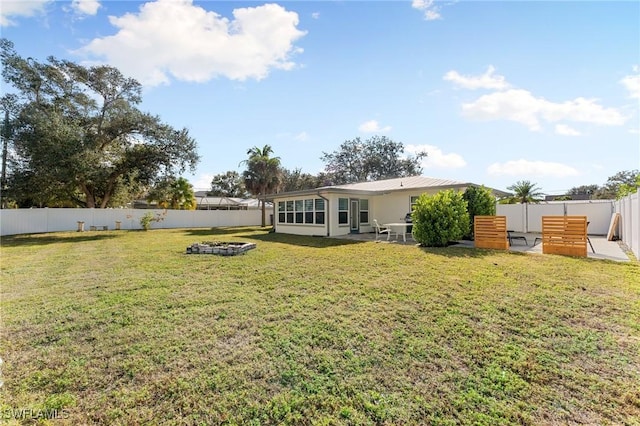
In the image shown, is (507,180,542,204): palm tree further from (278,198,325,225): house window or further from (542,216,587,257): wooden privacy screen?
(278,198,325,225): house window

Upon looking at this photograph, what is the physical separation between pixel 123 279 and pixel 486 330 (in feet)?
21.2

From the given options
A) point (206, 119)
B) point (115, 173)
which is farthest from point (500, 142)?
point (115, 173)

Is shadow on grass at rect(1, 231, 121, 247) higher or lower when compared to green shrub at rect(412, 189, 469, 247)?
lower

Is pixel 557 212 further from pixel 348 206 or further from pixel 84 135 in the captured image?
pixel 84 135

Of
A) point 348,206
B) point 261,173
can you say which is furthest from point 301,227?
point 261,173

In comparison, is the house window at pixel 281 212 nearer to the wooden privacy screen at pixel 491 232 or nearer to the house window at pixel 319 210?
the house window at pixel 319 210

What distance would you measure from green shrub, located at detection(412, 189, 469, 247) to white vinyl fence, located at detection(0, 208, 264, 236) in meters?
19.2

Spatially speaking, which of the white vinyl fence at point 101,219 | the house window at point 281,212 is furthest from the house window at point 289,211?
the white vinyl fence at point 101,219

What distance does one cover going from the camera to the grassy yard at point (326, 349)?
89.7 inches

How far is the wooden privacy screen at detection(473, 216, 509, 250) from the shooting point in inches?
369

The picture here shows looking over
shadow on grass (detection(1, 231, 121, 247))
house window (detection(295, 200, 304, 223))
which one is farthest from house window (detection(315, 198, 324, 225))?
shadow on grass (detection(1, 231, 121, 247))

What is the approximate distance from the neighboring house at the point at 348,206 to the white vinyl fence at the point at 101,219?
10.7 m

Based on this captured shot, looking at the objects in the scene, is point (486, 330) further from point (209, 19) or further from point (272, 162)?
point (272, 162)

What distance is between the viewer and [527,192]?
2089 centimetres
